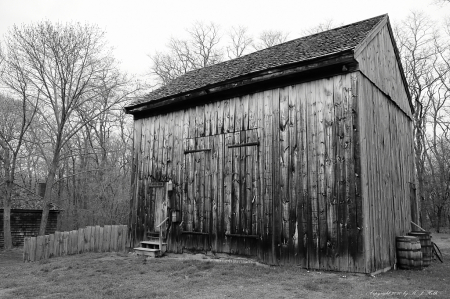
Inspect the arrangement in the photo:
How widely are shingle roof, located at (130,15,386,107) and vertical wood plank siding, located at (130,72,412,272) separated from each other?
0.75 metres

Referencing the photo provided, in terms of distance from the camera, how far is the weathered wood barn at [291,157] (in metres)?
9.05

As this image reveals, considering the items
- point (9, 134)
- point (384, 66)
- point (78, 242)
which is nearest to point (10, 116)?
point (9, 134)

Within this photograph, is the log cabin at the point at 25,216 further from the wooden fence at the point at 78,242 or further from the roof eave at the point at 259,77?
the roof eave at the point at 259,77

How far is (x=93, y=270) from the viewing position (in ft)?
35.2

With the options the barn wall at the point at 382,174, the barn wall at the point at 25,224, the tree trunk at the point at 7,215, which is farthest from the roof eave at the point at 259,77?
the barn wall at the point at 25,224

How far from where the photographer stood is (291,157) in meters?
9.91

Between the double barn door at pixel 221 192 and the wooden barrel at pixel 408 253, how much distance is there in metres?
3.94

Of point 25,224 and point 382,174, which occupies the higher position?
point 382,174

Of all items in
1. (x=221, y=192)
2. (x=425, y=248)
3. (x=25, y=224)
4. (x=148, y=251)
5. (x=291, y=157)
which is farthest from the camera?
(x=25, y=224)

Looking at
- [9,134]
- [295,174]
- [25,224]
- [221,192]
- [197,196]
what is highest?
[9,134]

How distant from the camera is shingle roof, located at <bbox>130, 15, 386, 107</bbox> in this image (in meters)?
10.1

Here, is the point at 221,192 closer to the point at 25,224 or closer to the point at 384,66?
the point at 384,66

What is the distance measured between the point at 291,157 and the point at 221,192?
101 inches

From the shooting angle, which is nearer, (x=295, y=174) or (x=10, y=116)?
(x=295, y=174)
